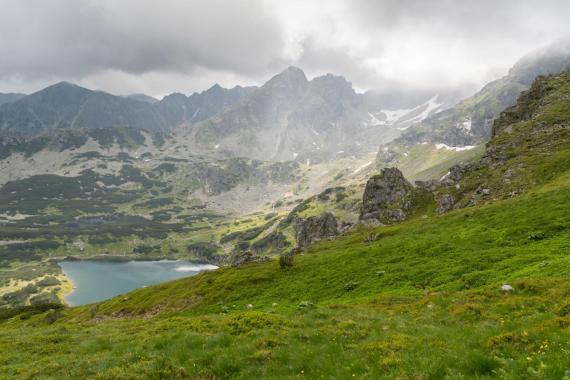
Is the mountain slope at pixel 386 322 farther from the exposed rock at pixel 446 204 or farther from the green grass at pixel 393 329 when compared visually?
the exposed rock at pixel 446 204

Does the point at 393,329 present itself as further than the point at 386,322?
No

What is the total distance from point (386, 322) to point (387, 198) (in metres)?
112

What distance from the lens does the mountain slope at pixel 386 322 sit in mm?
15812

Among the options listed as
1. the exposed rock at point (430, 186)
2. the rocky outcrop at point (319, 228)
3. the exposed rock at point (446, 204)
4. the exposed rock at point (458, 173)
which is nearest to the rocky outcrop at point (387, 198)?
the exposed rock at point (430, 186)

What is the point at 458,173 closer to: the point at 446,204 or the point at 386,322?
the point at 446,204

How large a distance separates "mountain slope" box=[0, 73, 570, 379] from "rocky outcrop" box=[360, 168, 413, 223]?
57.2 meters

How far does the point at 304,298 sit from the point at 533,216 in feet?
96.5

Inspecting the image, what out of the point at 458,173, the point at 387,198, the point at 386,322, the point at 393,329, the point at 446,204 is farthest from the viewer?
the point at 387,198

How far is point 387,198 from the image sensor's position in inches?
5197

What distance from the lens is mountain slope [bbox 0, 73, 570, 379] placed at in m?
15.8

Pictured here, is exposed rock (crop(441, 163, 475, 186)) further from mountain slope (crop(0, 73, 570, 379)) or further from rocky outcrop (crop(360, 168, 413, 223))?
mountain slope (crop(0, 73, 570, 379))

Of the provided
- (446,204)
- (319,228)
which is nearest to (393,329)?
(446,204)

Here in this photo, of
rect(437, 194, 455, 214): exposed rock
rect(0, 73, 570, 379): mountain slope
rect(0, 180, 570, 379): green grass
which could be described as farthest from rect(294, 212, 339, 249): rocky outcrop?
rect(0, 180, 570, 379): green grass

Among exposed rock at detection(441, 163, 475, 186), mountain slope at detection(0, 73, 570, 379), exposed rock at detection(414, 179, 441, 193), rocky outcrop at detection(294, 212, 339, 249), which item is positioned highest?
exposed rock at detection(441, 163, 475, 186)
